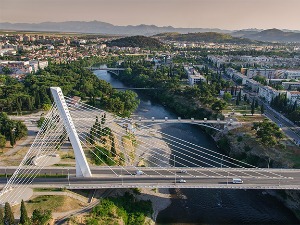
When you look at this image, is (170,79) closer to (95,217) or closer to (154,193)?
(154,193)

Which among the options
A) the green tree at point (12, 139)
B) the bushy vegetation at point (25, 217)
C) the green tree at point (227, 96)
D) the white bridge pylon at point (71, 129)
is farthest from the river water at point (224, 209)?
the green tree at point (227, 96)

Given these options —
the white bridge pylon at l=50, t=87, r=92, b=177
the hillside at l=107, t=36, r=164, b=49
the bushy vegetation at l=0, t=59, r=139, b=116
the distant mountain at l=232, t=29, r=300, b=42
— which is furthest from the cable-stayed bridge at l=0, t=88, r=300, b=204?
the distant mountain at l=232, t=29, r=300, b=42

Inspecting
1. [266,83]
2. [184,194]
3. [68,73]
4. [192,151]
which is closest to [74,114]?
[192,151]

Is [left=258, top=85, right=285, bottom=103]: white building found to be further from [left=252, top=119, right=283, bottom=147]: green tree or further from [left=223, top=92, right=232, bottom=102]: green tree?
[left=252, top=119, right=283, bottom=147]: green tree

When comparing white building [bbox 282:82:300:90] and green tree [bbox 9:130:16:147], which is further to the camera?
white building [bbox 282:82:300:90]

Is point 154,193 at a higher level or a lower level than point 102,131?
lower

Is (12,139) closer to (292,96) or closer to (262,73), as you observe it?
(292,96)

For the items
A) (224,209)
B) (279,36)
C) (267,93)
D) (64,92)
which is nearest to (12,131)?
(64,92)
